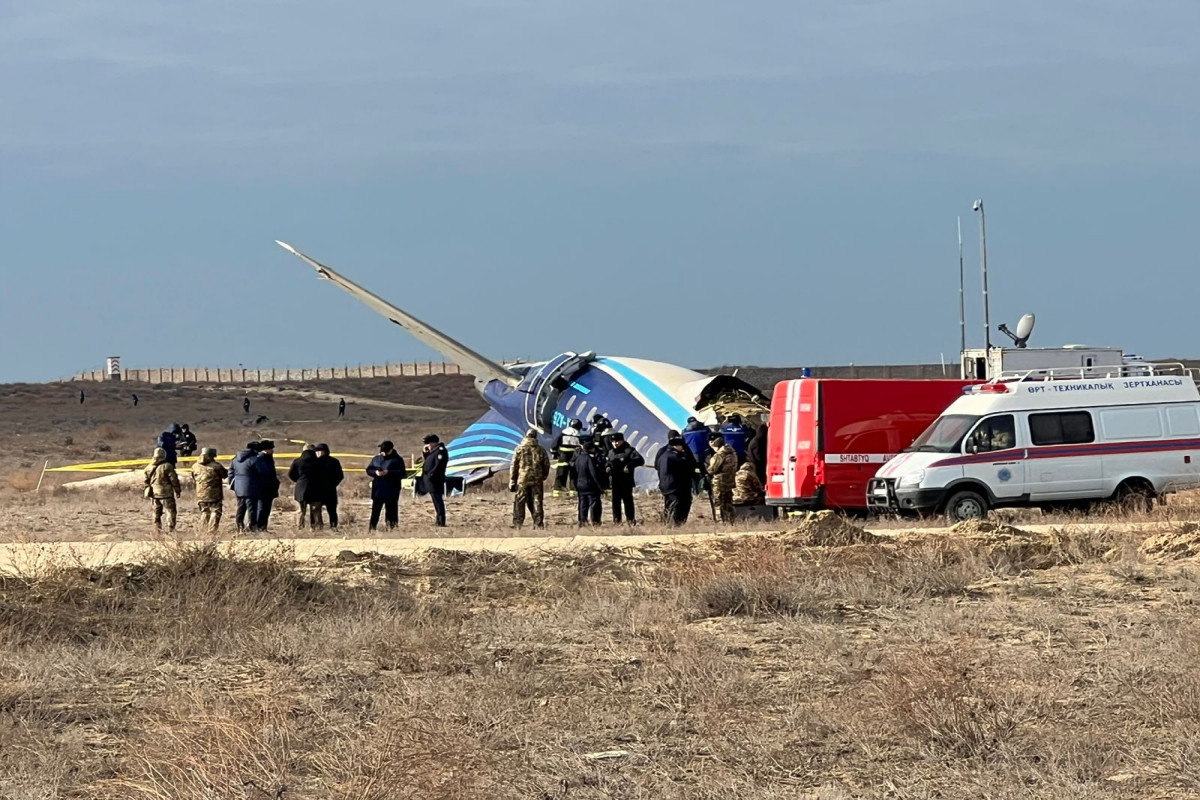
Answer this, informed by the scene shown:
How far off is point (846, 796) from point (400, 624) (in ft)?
19.4

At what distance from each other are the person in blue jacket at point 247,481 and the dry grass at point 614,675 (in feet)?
19.6

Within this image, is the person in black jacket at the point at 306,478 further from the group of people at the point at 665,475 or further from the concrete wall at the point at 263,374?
the concrete wall at the point at 263,374

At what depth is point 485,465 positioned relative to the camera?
119 ft

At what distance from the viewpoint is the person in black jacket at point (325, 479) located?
22.5m

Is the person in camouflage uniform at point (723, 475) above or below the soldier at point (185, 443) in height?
below

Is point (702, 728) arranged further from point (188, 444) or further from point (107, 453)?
point (107, 453)

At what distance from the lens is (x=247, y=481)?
72.4 feet

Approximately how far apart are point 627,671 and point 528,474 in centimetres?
1098

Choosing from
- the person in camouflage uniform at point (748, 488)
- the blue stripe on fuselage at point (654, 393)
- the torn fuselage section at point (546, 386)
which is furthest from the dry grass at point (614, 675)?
the torn fuselage section at point (546, 386)

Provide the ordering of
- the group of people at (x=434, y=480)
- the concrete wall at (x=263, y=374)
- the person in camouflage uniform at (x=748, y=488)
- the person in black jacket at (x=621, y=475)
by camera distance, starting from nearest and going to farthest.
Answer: the group of people at (x=434, y=480) → the person in camouflage uniform at (x=748, y=488) → the person in black jacket at (x=621, y=475) → the concrete wall at (x=263, y=374)

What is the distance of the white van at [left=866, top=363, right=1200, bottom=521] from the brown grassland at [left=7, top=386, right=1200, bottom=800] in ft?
8.79

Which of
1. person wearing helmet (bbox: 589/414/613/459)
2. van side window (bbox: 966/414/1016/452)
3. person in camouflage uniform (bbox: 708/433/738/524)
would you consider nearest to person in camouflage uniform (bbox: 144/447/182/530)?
person wearing helmet (bbox: 589/414/613/459)

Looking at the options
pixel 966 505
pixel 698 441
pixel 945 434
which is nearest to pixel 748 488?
pixel 945 434

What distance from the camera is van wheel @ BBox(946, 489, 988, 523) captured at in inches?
837
